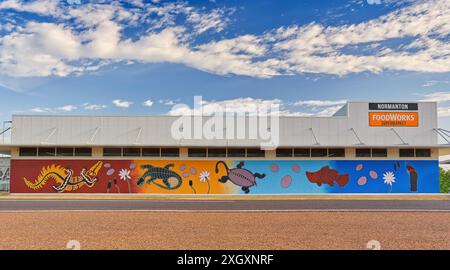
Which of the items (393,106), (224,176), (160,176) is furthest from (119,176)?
(393,106)

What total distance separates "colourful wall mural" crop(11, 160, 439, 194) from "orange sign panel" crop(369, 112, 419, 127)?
9.81ft

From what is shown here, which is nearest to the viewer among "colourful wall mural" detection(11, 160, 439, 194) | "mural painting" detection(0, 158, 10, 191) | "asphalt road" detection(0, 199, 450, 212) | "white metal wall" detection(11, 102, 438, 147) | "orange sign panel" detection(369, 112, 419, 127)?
"asphalt road" detection(0, 199, 450, 212)

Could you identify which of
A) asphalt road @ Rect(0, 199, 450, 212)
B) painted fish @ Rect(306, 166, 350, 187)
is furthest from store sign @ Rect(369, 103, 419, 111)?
asphalt road @ Rect(0, 199, 450, 212)

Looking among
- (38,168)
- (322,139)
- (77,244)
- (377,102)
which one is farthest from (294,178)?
(77,244)

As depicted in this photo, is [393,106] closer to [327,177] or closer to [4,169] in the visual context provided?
[327,177]

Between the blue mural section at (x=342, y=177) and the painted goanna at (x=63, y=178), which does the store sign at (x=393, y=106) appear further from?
the painted goanna at (x=63, y=178)

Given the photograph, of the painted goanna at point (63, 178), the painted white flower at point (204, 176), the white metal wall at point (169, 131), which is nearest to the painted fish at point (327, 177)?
the white metal wall at point (169, 131)

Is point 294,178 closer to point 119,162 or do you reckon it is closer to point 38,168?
point 119,162

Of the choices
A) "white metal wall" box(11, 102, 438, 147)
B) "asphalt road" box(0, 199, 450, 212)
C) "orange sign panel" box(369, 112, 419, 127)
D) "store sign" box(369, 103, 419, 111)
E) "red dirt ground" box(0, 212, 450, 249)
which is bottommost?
"asphalt road" box(0, 199, 450, 212)

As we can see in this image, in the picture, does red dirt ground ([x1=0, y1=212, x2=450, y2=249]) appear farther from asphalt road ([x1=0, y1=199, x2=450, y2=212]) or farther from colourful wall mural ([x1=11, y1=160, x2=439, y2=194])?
colourful wall mural ([x1=11, y1=160, x2=439, y2=194])

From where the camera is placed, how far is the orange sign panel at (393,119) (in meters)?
28.6

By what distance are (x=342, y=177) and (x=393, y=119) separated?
6366 millimetres

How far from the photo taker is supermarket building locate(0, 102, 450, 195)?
27.3 metres
